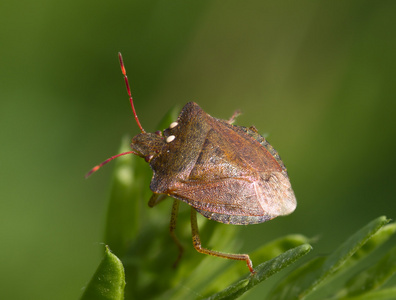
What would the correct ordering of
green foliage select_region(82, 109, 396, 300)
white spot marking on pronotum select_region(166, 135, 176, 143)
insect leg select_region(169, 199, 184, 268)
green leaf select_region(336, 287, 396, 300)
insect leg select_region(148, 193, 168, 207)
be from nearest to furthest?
green foliage select_region(82, 109, 396, 300), green leaf select_region(336, 287, 396, 300), insect leg select_region(169, 199, 184, 268), insect leg select_region(148, 193, 168, 207), white spot marking on pronotum select_region(166, 135, 176, 143)

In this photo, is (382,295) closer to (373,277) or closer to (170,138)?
(373,277)

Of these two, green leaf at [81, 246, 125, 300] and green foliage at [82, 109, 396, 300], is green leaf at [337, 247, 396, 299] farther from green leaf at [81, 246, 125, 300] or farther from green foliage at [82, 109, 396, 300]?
green leaf at [81, 246, 125, 300]

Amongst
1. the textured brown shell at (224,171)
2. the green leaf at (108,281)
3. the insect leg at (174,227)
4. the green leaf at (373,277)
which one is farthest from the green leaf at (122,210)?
the green leaf at (373,277)

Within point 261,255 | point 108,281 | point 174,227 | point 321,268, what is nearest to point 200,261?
point 174,227

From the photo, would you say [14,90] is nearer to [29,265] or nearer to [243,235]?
[29,265]

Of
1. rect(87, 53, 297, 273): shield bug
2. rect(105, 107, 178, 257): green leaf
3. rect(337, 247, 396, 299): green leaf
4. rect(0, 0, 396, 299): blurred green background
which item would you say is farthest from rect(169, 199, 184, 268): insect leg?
rect(0, 0, 396, 299): blurred green background

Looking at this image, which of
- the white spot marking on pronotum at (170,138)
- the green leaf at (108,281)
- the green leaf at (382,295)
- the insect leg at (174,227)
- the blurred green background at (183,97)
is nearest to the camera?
the green leaf at (108,281)

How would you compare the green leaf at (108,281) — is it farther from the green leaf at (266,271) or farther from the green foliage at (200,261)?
the green leaf at (266,271)
